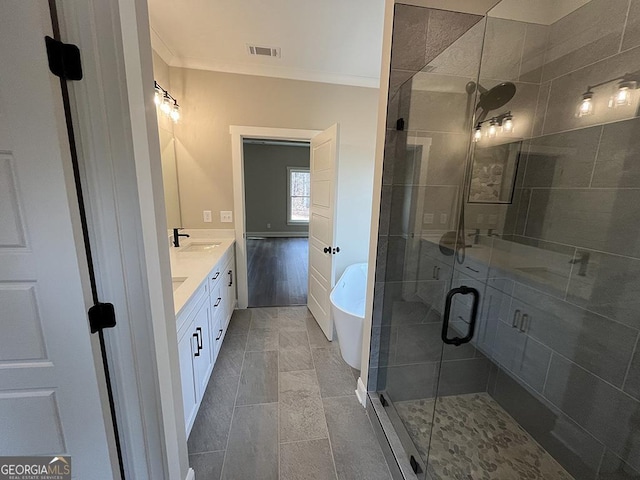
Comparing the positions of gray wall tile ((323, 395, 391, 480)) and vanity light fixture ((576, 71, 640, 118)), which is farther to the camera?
gray wall tile ((323, 395, 391, 480))

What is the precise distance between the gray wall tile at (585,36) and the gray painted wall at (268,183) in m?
6.56

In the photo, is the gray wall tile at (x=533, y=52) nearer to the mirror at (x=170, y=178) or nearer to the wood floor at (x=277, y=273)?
the mirror at (x=170, y=178)

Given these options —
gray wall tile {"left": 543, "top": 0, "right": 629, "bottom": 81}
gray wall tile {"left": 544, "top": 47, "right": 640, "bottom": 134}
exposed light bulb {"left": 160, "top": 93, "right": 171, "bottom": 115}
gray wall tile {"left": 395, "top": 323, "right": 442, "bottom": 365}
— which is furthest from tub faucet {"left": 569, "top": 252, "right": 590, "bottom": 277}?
exposed light bulb {"left": 160, "top": 93, "right": 171, "bottom": 115}

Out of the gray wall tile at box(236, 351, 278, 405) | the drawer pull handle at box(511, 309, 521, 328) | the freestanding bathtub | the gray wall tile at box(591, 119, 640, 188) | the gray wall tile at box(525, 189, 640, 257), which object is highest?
the gray wall tile at box(591, 119, 640, 188)

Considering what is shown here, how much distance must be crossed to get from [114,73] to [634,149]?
2.03 meters

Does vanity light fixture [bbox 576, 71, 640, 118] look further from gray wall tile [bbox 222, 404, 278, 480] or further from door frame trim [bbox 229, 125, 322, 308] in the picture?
gray wall tile [bbox 222, 404, 278, 480]

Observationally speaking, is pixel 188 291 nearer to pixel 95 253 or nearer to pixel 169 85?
pixel 95 253

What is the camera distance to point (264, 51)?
2.47 metres

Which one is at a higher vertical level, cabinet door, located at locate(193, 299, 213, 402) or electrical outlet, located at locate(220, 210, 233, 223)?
electrical outlet, located at locate(220, 210, 233, 223)

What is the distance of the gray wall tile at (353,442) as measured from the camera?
1371 mm

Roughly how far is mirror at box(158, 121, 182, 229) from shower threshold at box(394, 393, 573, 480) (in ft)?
9.09

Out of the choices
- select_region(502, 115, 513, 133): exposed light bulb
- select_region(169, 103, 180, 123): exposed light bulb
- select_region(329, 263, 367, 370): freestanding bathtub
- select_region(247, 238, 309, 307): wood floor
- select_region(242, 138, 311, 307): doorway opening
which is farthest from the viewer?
select_region(242, 138, 311, 307): doorway opening

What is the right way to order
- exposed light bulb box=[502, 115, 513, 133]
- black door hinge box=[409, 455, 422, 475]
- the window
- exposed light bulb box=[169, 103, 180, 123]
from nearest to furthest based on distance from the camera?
1. black door hinge box=[409, 455, 422, 475]
2. exposed light bulb box=[502, 115, 513, 133]
3. exposed light bulb box=[169, 103, 180, 123]
4. the window

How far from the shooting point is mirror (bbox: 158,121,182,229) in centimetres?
251
